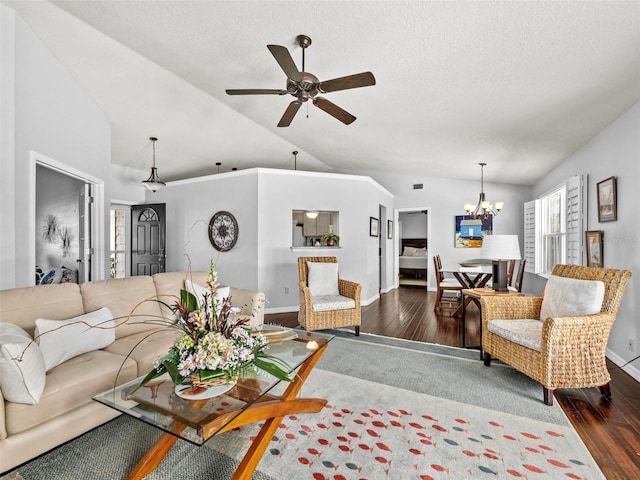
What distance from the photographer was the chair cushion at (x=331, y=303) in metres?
3.76

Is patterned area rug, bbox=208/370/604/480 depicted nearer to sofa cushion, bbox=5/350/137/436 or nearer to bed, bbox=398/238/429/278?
sofa cushion, bbox=5/350/137/436

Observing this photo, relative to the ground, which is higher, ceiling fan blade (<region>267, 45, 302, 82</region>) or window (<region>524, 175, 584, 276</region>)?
ceiling fan blade (<region>267, 45, 302, 82</region>)

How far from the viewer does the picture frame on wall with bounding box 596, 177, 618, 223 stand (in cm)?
293

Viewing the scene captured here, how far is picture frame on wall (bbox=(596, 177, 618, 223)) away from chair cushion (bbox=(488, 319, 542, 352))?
126 centimetres

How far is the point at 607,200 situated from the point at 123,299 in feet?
14.9

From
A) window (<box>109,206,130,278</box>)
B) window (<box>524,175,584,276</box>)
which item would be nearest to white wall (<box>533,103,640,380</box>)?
window (<box>524,175,584,276</box>)

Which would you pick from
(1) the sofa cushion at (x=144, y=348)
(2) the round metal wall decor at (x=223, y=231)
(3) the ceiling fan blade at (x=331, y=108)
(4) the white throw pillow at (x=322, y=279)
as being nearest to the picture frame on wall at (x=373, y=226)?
(4) the white throw pillow at (x=322, y=279)

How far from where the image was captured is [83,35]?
292cm

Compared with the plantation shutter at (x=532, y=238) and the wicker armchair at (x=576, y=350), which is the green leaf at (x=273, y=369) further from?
the plantation shutter at (x=532, y=238)

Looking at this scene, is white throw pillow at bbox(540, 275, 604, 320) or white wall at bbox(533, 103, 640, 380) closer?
white throw pillow at bbox(540, 275, 604, 320)

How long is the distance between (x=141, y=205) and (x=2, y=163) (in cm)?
436

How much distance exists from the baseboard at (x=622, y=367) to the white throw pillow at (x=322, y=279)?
286 cm

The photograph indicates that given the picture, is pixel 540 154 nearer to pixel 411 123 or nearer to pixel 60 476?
pixel 411 123

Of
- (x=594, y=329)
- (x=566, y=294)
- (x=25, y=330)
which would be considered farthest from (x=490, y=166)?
(x=25, y=330)
